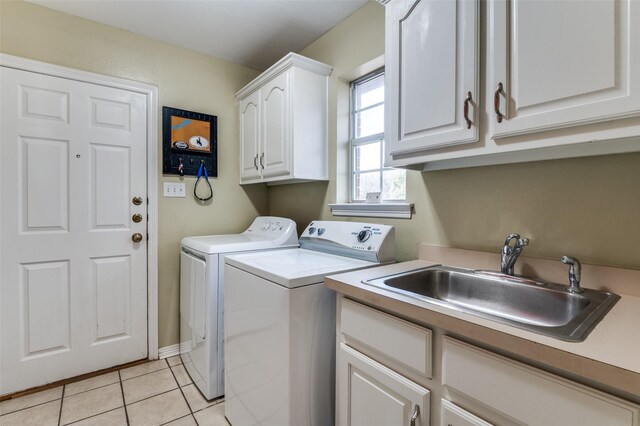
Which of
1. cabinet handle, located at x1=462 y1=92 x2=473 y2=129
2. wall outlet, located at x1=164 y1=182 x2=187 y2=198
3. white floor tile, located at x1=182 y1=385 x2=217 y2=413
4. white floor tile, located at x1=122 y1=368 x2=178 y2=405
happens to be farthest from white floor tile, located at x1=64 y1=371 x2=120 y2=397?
cabinet handle, located at x1=462 y1=92 x2=473 y2=129

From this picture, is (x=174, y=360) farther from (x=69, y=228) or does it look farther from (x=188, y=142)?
(x=188, y=142)

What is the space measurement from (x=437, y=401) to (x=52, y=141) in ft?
8.37

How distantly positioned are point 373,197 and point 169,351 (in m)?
2.00

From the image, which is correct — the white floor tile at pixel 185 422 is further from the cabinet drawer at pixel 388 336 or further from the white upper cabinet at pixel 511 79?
the white upper cabinet at pixel 511 79

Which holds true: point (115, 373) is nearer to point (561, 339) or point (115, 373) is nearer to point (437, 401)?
point (437, 401)

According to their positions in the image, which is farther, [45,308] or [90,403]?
[45,308]

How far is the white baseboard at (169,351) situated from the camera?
2.37 meters

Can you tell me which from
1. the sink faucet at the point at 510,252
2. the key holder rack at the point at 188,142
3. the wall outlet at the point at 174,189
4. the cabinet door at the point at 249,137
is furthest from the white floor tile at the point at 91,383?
the sink faucet at the point at 510,252

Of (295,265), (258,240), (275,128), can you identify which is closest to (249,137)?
(275,128)

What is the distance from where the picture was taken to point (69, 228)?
2041mm

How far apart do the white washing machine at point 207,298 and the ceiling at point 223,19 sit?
1.38 metres

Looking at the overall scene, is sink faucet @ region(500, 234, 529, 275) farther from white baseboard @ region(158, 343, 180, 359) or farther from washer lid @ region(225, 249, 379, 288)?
white baseboard @ region(158, 343, 180, 359)

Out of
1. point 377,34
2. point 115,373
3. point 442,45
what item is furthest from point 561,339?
point 115,373

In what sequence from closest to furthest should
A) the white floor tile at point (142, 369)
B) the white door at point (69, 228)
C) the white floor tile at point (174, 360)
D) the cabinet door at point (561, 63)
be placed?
the cabinet door at point (561, 63) → the white door at point (69, 228) → the white floor tile at point (142, 369) → the white floor tile at point (174, 360)
